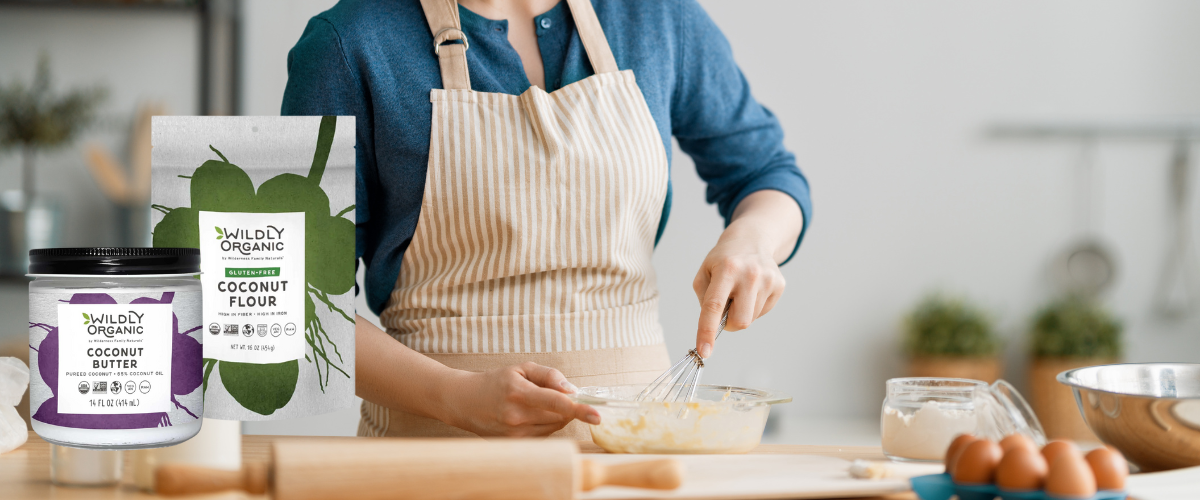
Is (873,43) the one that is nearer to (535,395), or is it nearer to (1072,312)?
(1072,312)

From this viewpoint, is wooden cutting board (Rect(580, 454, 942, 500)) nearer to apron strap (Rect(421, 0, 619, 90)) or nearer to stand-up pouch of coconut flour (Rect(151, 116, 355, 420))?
stand-up pouch of coconut flour (Rect(151, 116, 355, 420))

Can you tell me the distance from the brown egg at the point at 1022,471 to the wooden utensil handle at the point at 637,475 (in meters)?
0.18

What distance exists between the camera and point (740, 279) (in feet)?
2.55

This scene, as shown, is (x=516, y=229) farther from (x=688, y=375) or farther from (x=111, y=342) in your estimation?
(x=111, y=342)

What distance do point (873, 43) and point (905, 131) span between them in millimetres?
250

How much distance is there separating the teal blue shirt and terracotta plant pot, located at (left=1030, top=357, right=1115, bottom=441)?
4.78 feet

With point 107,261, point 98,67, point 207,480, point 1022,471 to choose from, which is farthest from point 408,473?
point 98,67

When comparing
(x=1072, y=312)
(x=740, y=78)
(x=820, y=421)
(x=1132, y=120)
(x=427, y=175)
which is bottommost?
(x=820, y=421)

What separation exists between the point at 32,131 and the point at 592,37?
1744mm

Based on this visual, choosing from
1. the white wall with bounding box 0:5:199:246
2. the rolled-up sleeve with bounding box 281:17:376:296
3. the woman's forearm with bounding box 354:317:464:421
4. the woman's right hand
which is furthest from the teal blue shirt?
the white wall with bounding box 0:5:199:246

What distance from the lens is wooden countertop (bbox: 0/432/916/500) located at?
54 cm

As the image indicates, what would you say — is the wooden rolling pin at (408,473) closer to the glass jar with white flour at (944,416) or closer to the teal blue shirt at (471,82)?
the glass jar with white flour at (944,416)

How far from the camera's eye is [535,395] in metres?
0.68

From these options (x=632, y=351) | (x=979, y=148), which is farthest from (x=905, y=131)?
(x=632, y=351)
